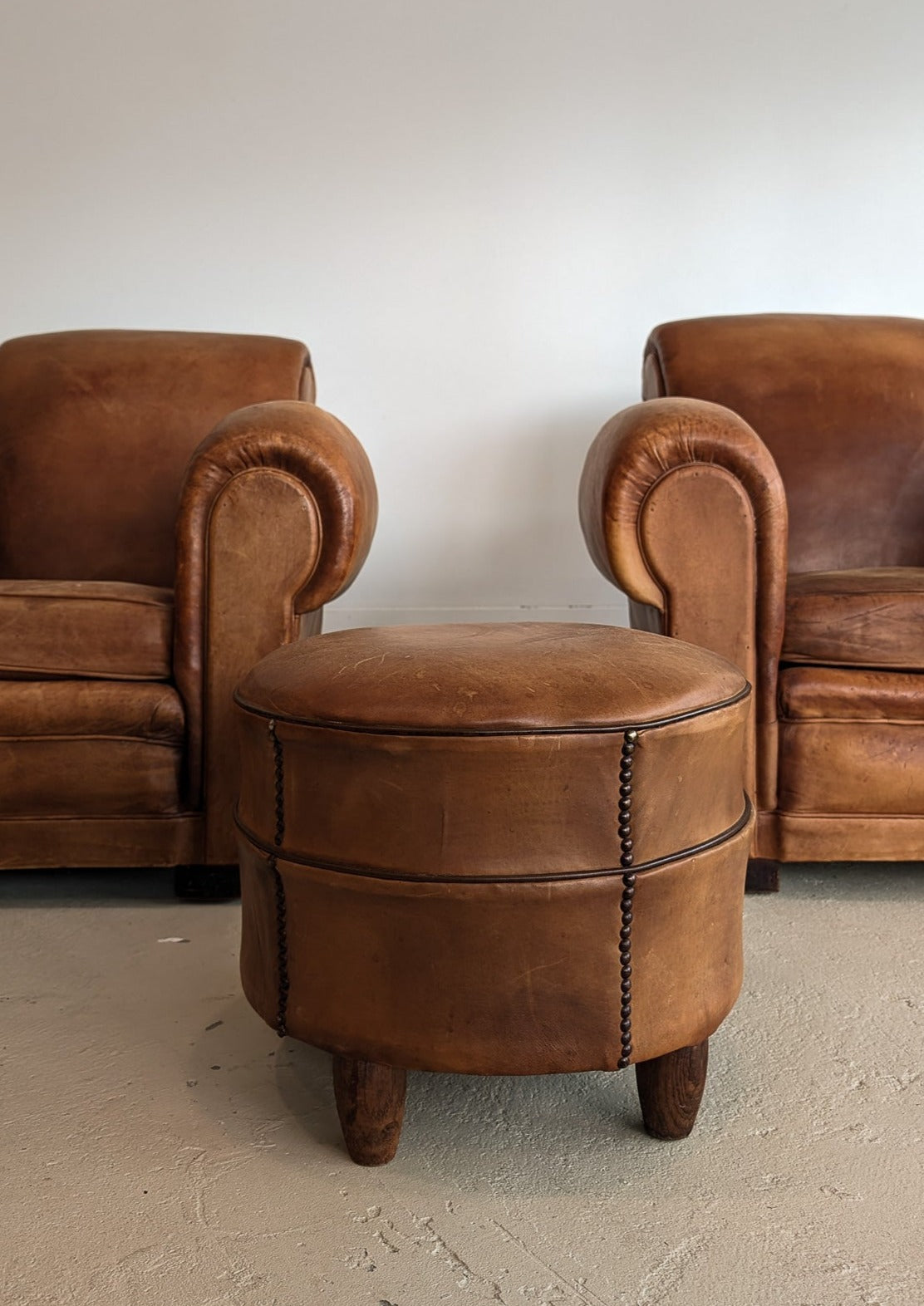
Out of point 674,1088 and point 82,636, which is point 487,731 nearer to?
point 674,1088

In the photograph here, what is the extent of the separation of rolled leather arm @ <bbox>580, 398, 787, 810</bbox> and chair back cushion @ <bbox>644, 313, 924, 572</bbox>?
1.91 feet

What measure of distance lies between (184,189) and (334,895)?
9.17 feet

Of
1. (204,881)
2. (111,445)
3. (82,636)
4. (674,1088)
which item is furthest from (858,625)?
(111,445)

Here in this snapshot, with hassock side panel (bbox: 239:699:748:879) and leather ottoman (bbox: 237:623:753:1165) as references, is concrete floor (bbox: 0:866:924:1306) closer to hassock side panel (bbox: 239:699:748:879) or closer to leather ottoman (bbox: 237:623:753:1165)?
leather ottoman (bbox: 237:623:753:1165)

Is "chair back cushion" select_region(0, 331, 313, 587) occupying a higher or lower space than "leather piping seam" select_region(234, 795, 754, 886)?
higher

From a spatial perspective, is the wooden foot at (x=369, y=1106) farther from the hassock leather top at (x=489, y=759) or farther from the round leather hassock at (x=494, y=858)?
the hassock leather top at (x=489, y=759)

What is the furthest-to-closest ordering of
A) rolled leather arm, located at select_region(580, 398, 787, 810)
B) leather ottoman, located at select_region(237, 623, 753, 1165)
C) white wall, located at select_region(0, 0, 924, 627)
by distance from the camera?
white wall, located at select_region(0, 0, 924, 627) < rolled leather arm, located at select_region(580, 398, 787, 810) < leather ottoman, located at select_region(237, 623, 753, 1165)

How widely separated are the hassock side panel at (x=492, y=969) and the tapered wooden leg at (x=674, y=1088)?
4 cm

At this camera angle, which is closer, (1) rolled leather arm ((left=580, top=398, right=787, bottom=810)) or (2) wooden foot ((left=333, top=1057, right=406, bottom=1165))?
(2) wooden foot ((left=333, top=1057, right=406, bottom=1165))

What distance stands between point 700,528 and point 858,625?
33cm

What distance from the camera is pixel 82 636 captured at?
2070mm

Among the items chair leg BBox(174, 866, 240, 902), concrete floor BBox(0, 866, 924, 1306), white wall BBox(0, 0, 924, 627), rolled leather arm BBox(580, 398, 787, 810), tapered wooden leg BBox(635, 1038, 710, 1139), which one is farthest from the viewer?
white wall BBox(0, 0, 924, 627)

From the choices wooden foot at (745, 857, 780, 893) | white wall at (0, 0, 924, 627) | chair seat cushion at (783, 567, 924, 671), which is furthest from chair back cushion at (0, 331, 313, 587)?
wooden foot at (745, 857, 780, 893)

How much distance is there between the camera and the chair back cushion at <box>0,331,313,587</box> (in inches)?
103
